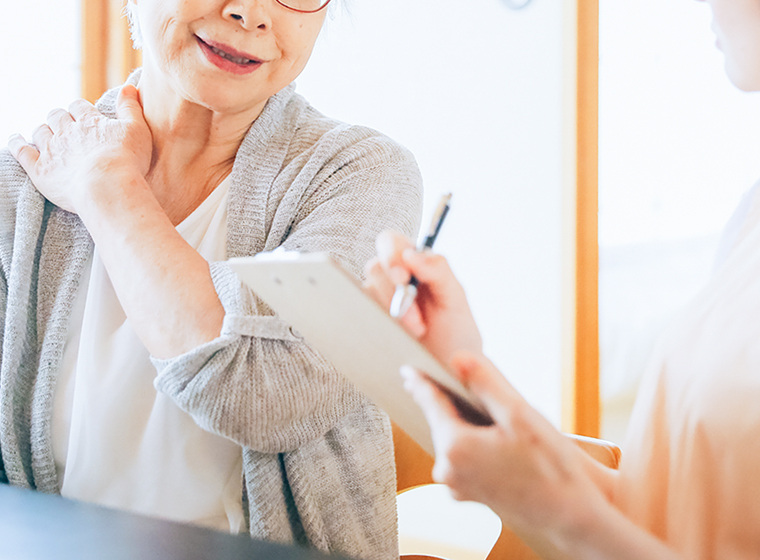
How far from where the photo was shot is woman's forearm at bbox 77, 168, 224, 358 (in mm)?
730

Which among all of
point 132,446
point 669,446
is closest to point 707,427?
point 669,446

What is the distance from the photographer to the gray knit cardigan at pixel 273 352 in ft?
2.33

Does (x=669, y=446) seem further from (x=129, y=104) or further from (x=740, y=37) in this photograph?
(x=129, y=104)

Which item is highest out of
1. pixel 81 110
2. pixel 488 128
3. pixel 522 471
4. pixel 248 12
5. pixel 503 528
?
pixel 248 12

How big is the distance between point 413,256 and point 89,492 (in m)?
0.61

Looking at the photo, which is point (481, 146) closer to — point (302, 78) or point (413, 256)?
point (302, 78)

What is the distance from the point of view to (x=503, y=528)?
0.95 meters

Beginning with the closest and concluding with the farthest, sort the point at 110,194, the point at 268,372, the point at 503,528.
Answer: the point at 268,372, the point at 110,194, the point at 503,528

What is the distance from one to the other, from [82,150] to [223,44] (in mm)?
257

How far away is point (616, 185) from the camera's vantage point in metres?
2.16

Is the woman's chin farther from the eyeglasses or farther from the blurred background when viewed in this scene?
the blurred background

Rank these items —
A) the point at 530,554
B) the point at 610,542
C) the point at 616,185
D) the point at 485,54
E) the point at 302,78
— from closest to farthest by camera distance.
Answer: the point at 610,542 → the point at 530,554 → the point at 616,185 → the point at 485,54 → the point at 302,78

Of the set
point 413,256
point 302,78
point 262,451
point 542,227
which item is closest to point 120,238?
point 262,451

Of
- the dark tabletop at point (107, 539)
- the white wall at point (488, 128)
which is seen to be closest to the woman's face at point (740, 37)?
the dark tabletop at point (107, 539)
